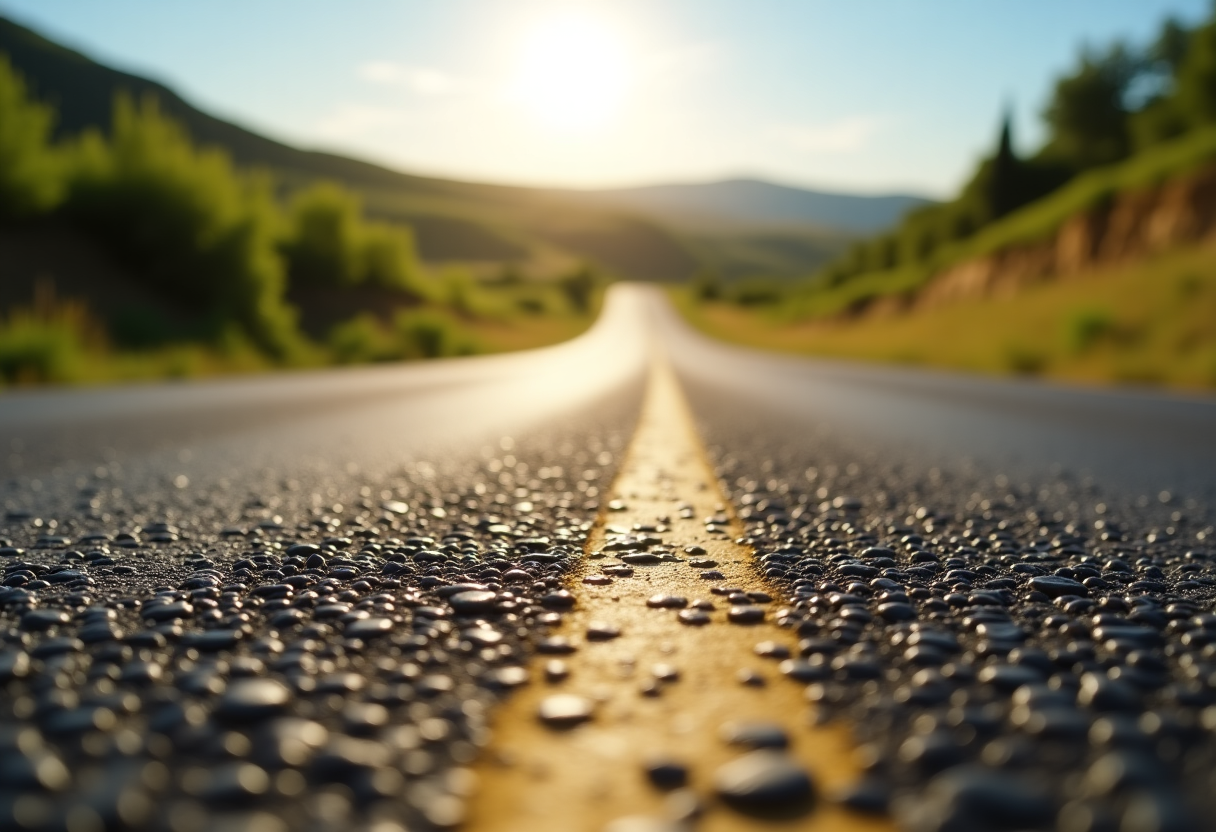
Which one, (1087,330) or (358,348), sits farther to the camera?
(358,348)

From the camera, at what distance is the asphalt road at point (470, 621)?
1137 mm

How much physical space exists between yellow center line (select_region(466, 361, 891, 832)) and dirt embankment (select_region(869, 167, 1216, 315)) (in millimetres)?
29446

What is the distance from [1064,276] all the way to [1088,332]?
38.8 ft

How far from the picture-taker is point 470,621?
6.30 feet

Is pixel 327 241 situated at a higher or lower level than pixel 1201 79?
lower

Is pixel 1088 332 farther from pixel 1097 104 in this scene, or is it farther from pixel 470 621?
pixel 1097 104

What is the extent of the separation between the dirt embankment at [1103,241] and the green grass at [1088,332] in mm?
726

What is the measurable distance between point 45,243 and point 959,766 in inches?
1043

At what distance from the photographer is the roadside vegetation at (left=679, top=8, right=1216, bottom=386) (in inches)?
820

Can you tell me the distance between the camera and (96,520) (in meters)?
3.25

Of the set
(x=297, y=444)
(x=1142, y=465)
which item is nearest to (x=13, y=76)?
(x=297, y=444)

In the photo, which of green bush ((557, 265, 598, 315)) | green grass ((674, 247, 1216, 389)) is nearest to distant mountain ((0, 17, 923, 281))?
green bush ((557, 265, 598, 315))

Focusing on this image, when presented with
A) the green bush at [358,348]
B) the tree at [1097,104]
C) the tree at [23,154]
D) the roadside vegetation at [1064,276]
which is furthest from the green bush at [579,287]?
the tree at [23,154]

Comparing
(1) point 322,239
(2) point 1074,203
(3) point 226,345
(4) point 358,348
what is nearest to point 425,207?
(1) point 322,239
